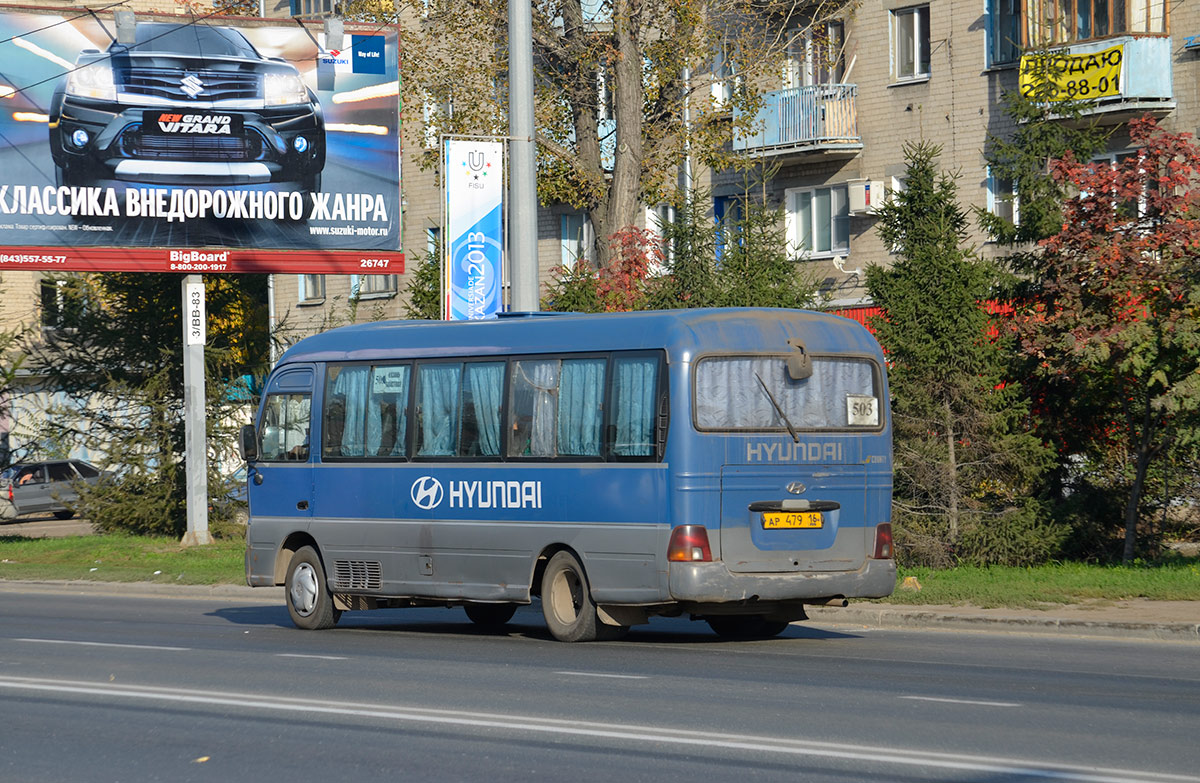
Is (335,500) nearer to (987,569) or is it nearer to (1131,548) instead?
(987,569)

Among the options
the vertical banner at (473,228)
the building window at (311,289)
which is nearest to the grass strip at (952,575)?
the vertical banner at (473,228)

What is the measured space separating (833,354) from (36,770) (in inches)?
323

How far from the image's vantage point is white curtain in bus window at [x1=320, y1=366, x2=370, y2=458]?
17469 millimetres

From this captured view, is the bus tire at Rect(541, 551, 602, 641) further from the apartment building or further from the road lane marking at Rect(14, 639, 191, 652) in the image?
the apartment building

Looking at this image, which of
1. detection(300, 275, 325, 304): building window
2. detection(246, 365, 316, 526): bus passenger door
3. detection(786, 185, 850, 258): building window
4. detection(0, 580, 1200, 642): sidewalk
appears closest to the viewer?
detection(0, 580, 1200, 642): sidewalk

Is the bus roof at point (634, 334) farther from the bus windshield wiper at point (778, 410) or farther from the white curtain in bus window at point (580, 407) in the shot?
the bus windshield wiper at point (778, 410)

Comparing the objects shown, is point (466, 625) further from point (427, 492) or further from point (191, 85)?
point (191, 85)

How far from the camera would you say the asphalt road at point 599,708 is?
8.72 meters

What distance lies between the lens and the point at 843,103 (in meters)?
37.1

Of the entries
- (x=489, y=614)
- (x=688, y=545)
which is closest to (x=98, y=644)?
(x=489, y=614)

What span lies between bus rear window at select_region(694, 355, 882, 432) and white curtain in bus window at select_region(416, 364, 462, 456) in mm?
2838

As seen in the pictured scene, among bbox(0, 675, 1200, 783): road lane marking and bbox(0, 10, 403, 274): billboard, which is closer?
bbox(0, 675, 1200, 783): road lane marking

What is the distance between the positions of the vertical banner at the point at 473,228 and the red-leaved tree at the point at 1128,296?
626 cm

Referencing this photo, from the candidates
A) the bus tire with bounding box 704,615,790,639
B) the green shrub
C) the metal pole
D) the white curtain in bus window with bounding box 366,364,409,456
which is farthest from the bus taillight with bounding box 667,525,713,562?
the green shrub
